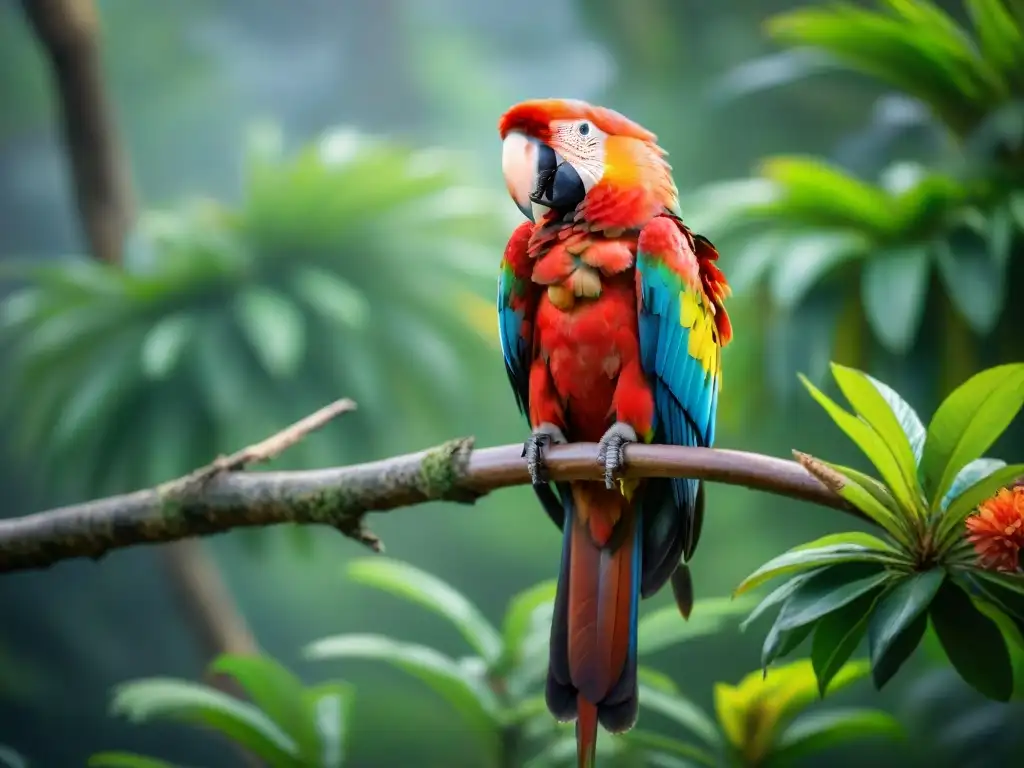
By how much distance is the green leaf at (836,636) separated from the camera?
97 centimetres

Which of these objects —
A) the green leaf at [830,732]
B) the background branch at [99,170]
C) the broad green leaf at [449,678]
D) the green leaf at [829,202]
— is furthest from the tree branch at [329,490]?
the background branch at [99,170]

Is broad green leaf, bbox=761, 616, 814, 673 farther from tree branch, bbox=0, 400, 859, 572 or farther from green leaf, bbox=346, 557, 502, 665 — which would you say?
green leaf, bbox=346, 557, 502, 665

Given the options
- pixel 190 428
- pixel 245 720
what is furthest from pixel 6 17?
pixel 245 720

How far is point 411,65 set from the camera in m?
2.79

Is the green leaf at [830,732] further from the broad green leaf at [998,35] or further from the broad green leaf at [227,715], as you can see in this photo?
the broad green leaf at [998,35]

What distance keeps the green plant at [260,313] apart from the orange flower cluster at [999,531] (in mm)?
1601

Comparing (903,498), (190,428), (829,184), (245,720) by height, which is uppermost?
(829,184)

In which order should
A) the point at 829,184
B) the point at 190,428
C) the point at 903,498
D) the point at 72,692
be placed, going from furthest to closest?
the point at 72,692, the point at 190,428, the point at 829,184, the point at 903,498

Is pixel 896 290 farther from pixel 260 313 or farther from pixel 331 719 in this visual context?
pixel 260 313

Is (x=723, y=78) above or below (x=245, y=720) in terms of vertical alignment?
above

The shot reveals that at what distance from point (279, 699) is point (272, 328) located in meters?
0.92

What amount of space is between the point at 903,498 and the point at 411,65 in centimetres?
228

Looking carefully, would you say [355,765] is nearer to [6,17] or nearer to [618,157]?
[618,157]

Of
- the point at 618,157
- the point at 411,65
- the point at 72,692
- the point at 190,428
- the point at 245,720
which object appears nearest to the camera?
the point at 618,157
